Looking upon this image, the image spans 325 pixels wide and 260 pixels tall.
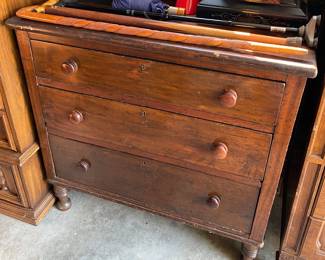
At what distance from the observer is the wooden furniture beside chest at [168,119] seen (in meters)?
0.95

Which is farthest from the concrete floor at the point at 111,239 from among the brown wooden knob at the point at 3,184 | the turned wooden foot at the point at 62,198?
the brown wooden knob at the point at 3,184

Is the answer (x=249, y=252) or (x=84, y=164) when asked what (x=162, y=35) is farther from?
(x=249, y=252)

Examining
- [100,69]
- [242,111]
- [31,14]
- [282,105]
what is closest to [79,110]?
[100,69]

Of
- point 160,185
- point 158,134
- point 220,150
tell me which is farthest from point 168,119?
point 160,185

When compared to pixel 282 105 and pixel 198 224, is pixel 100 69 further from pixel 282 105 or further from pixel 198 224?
pixel 198 224

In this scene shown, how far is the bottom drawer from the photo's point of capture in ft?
3.87

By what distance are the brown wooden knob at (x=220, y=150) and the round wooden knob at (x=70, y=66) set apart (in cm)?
49

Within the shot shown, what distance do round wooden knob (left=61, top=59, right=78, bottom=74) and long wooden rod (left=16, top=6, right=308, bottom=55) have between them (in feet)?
0.37

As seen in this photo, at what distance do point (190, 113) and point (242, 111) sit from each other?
152mm

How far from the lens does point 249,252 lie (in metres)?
1.28

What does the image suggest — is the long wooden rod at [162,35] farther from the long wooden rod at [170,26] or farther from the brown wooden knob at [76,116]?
the brown wooden knob at [76,116]

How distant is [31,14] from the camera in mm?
1083

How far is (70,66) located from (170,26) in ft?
1.08

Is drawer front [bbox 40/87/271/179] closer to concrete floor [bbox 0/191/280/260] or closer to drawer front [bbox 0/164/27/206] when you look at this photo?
drawer front [bbox 0/164/27/206]
